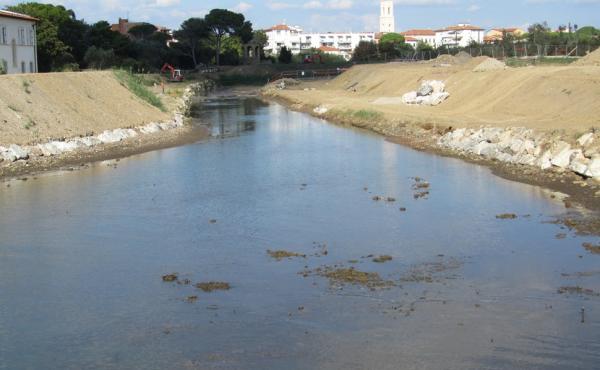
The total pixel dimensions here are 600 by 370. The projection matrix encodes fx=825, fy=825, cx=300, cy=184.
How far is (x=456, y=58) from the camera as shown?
80.4 m

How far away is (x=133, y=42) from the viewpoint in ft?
324

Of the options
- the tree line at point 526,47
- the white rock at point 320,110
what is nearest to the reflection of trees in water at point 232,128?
the white rock at point 320,110

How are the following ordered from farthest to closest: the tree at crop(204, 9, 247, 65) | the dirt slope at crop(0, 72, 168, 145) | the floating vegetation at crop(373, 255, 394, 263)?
the tree at crop(204, 9, 247, 65)
the dirt slope at crop(0, 72, 168, 145)
the floating vegetation at crop(373, 255, 394, 263)

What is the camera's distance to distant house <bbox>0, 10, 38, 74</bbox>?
49.4 meters

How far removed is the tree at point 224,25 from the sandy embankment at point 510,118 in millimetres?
58177

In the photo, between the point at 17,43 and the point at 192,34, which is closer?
the point at 17,43

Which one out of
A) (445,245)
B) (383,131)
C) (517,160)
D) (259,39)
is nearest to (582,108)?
(517,160)

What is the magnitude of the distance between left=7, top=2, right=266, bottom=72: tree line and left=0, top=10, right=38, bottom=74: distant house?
5.95 m

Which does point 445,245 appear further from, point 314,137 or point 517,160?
point 314,137

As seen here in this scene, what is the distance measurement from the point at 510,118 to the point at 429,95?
14991mm

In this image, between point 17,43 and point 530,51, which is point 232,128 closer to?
point 17,43

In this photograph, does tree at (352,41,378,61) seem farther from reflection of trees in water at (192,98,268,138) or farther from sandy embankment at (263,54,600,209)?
sandy embankment at (263,54,600,209)

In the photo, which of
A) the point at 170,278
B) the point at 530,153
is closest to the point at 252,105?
the point at 530,153

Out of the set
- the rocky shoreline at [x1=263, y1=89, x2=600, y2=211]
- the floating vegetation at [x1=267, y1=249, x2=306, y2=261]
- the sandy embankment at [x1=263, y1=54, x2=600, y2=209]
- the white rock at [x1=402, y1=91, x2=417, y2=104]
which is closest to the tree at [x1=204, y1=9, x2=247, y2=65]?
the sandy embankment at [x1=263, y1=54, x2=600, y2=209]
